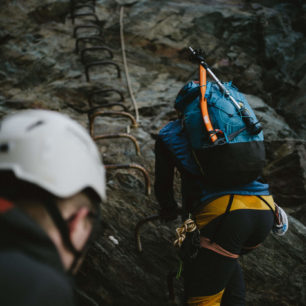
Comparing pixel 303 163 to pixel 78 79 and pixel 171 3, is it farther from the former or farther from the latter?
pixel 171 3

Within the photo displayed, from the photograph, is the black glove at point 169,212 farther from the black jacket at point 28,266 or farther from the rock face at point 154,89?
the black jacket at point 28,266

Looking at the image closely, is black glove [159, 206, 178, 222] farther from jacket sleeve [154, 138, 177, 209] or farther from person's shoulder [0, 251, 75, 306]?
person's shoulder [0, 251, 75, 306]

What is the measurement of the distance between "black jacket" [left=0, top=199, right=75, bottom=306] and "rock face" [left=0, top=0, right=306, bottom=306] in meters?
2.49

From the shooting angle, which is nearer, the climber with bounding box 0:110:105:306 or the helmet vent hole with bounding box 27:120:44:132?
the climber with bounding box 0:110:105:306

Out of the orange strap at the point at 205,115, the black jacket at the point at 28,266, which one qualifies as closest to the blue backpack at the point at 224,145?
the orange strap at the point at 205,115

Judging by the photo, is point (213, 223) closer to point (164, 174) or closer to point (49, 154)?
point (164, 174)

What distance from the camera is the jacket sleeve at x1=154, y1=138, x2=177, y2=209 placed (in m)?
2.51

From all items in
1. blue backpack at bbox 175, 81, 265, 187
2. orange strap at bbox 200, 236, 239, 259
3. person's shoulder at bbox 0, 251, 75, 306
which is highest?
person's shoulder at bbox 0, 251, 75, 306

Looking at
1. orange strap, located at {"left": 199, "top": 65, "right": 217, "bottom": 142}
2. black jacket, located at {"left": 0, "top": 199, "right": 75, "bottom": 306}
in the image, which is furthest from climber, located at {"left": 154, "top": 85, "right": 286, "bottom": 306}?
black jacket, located at {"left": 0, "top": 199, "right": 75, "bottom": 306}

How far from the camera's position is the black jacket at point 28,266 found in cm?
86

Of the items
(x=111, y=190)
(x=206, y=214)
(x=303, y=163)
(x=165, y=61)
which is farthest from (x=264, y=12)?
(x=206, y=214)

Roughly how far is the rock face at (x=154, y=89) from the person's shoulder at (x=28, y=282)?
2.49 meters

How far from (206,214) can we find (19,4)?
840cm

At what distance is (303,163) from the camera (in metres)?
4.16
